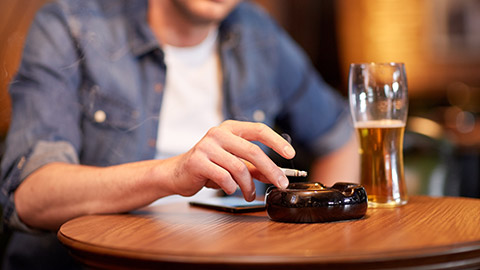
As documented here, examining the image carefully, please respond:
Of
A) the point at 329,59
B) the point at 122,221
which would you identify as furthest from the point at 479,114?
the point at 122,221

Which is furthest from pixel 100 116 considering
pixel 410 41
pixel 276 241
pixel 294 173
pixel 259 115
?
pixel 410 41

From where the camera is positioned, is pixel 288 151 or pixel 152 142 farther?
pixel 152 142

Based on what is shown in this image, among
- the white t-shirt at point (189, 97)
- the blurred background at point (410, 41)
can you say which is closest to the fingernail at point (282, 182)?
the white t-shirt at point (189, 97)

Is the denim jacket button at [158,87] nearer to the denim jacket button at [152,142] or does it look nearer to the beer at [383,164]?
the denim jacket button at [152,142]

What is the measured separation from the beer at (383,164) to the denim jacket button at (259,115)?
0.77 metres

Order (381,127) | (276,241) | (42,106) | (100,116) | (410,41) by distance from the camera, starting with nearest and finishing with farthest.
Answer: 1. (276,241)
2. (381,127)
3. (42,106)
4. (100,116)
5. (410,41)

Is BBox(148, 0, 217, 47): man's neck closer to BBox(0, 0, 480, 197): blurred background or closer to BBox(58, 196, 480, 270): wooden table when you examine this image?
BBox(58, 196, 480, 270): wooden table

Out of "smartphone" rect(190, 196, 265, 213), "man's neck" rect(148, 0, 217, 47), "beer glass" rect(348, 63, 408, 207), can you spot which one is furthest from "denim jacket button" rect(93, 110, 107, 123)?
"beer glass" rect(348, 63, 408, 207)

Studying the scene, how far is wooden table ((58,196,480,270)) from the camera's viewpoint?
0.62 m

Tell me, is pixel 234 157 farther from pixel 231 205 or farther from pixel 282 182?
pixel 231 205

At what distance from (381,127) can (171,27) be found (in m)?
0.89

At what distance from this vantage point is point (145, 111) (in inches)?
63.6

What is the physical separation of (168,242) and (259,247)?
0.12m

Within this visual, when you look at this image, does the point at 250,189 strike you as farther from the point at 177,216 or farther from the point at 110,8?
the point at 110,8
